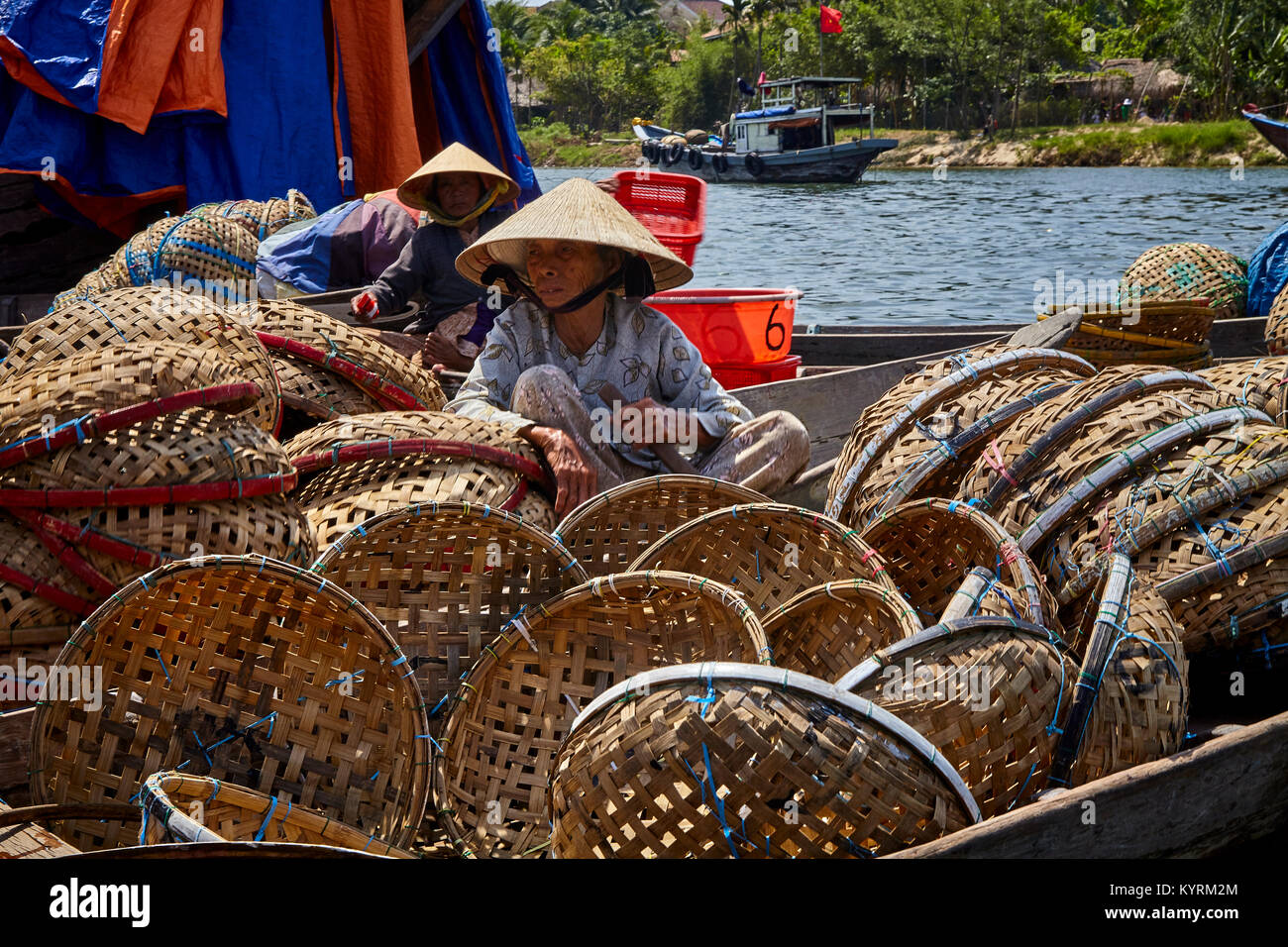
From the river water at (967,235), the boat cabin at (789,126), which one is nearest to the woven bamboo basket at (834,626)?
the river water at (967,235)

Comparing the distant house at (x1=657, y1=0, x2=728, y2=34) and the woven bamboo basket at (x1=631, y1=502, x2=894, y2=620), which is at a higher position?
the distant house at (x1=657, y1=0, x2=728, y2=34)

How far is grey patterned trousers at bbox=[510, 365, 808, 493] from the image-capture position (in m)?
3.41

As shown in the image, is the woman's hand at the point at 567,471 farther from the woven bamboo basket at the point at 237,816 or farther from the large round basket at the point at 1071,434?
the woven bamboo basket at the point at 237,816

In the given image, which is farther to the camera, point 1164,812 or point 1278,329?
point 1278,329

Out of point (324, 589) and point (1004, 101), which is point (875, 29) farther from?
point (324, 589)

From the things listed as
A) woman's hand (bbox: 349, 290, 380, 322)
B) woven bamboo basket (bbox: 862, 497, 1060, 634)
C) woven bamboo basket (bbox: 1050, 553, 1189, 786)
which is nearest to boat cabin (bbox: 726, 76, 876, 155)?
woman's hand (bbox: 349, 290, 380, 322)

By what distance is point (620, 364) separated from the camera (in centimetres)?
372

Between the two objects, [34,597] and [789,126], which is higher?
[789,126]

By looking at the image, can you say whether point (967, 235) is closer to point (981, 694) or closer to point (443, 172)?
point (443, 172)

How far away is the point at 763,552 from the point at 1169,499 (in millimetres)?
910

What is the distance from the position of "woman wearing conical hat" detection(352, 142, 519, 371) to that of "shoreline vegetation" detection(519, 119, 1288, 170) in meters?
28.8

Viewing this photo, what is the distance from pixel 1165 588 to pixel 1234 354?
12.7 feet

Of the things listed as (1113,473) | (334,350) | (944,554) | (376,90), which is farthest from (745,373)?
(376,90)
